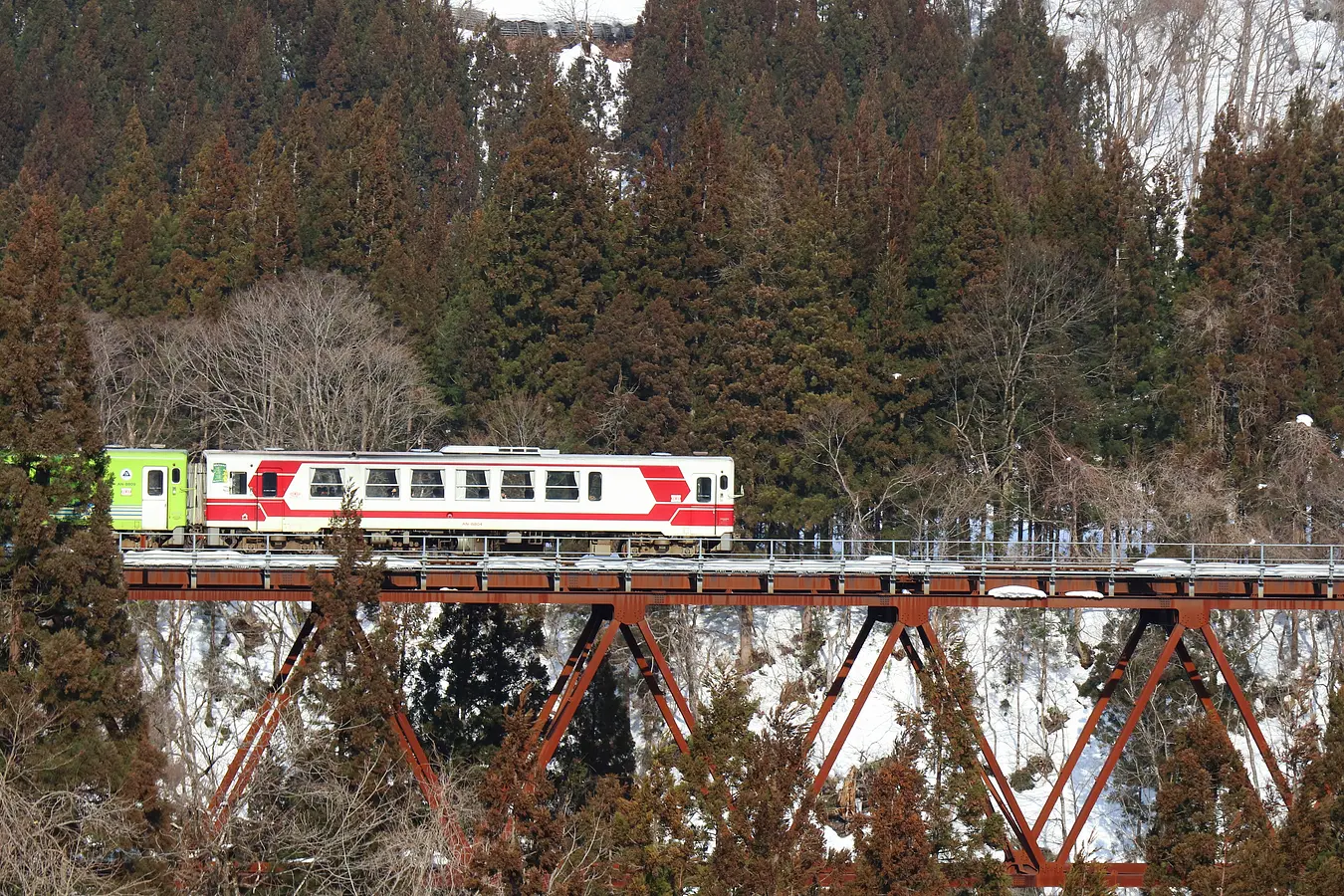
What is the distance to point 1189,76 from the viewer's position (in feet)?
434

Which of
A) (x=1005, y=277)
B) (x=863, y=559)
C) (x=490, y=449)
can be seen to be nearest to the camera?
(x=863, y=559)

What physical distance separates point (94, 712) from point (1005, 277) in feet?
127

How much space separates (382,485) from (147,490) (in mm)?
6224

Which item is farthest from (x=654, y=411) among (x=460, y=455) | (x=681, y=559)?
(x=681, y=559)

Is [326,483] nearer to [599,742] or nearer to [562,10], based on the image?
[599,742]

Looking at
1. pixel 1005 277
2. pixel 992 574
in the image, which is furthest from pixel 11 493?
pixel 1005 277

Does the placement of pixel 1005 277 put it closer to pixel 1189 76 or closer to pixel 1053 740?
pixel 1053 740

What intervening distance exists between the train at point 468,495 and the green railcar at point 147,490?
52cm

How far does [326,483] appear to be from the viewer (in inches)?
1672

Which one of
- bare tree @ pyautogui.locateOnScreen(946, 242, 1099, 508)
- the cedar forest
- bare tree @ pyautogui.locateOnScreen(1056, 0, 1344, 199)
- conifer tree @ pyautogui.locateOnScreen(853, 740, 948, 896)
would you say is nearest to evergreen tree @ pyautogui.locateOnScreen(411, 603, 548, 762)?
the cedar forest

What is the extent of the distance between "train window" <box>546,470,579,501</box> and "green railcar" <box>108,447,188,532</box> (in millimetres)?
9473

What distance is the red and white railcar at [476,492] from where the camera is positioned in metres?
42.3

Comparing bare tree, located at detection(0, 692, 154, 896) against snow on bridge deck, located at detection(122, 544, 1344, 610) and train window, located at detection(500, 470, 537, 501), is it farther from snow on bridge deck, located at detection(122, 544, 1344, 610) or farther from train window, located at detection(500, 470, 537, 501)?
train window, located at detection(500, 470, 537, 501)

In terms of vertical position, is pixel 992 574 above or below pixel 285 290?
below
